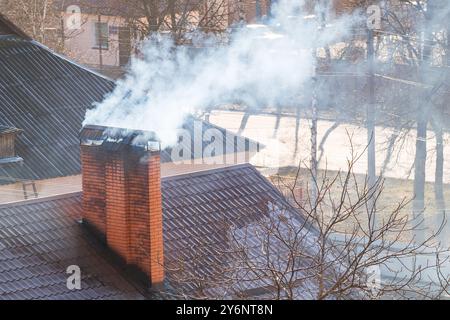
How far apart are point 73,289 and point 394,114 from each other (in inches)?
770

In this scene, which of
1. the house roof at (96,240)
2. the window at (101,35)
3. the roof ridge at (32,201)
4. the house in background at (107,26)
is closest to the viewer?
the house roof at (96,240)

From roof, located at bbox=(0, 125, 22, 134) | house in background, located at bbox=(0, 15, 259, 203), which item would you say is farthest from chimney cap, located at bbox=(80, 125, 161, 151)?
house in background, located at bbox=(0, 15, 259, 203)

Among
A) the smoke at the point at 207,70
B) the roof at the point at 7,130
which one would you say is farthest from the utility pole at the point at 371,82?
the roof at the point at 7,130

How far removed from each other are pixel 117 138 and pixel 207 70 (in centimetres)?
751

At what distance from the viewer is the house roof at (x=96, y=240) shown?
12.4m

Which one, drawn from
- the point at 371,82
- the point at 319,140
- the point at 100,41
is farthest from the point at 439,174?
the point at 100,41

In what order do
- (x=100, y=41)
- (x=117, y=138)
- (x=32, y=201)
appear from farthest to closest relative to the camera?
(x=100, y=41)
(x=32, y=201)
(x=117, y=138)

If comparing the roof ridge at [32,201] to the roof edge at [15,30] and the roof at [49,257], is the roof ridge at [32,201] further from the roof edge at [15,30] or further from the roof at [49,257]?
the roof edge at [15,30]

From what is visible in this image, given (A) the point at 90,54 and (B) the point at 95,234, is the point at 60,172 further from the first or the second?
(A) the point at 90,54

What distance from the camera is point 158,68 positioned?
67.4ft

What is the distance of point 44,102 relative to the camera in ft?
67.8

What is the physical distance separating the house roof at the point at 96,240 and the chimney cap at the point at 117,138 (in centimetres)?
106

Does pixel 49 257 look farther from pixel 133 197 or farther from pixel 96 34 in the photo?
pixel 96 34

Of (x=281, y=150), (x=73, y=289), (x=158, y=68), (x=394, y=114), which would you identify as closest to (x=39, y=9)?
(x=281, y=150)
